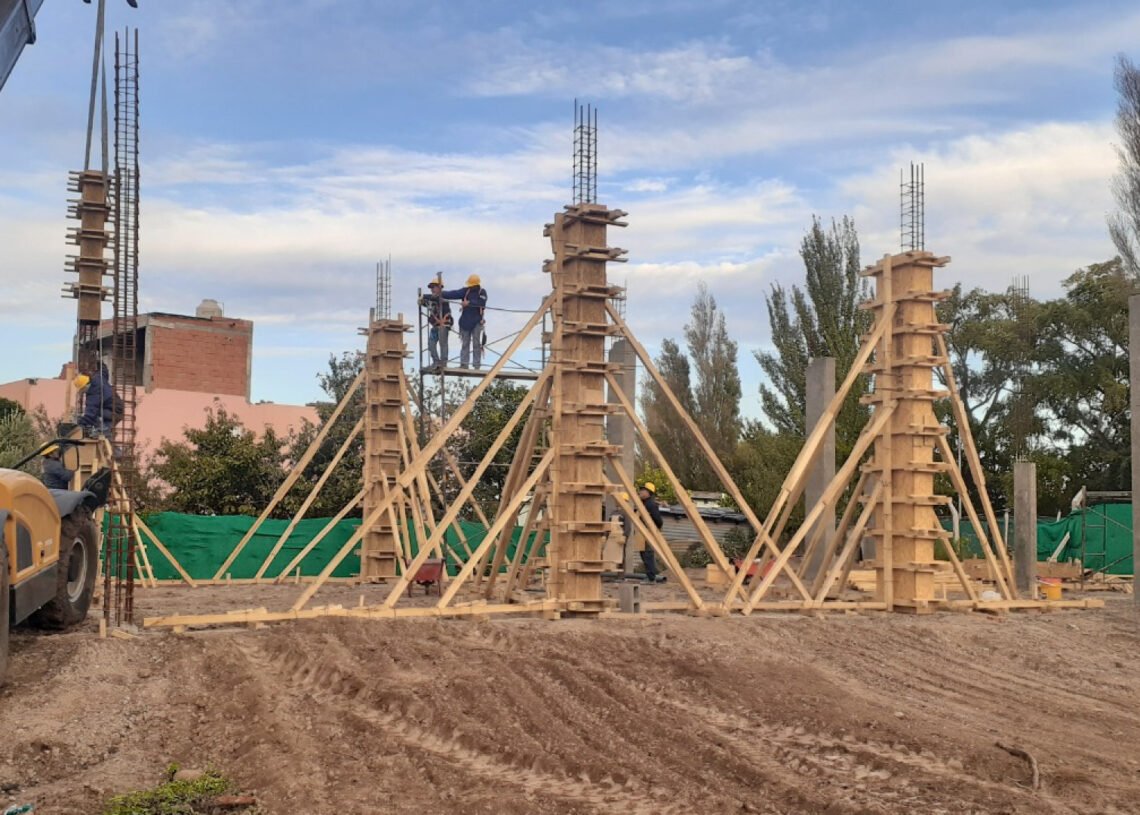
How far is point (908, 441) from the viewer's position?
17.4 metres

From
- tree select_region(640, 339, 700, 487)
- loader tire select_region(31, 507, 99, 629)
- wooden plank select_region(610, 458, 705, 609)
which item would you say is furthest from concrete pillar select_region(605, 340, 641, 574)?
tree select_region(640, 339, 700, 487)

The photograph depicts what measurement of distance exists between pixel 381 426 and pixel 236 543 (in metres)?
3.40

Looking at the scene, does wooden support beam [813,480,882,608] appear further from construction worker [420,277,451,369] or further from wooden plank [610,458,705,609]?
construction worker [420,277,451,369]

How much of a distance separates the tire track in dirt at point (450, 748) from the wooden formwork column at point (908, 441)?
9.13 meters

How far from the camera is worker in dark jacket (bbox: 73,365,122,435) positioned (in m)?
15.1

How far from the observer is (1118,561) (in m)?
27.9

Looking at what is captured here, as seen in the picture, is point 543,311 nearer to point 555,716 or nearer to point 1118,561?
point 555,716

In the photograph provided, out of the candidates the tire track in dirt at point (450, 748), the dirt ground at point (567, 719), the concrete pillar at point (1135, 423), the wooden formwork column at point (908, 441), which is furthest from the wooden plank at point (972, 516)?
the tire track in dirt at point (450, 748)

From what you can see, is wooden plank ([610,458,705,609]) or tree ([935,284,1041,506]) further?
tree ([935,284,1041,506])

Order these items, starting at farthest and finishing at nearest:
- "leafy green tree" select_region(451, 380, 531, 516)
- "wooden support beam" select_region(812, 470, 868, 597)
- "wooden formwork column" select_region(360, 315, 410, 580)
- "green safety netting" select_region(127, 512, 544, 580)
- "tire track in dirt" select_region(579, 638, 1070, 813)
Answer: "leafy green tree" select_region(451, 380, 531, 516) < "wooden formwork column" select_region(360, 315, 410, 580) < "green safety netting" select_region(127, 512, 544, 580) < "wooden support beam" select_region(812, 470, 868, 597) < "tire track in dirt" select_region(579, 638, 1070, 813)

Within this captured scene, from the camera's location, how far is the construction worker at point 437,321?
2359 centimetres

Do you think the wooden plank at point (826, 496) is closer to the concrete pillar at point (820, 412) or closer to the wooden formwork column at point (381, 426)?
the concrete pillar at point (820, 412)

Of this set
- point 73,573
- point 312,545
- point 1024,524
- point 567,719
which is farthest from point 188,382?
point 567,719

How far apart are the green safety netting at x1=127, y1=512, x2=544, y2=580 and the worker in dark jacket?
22.0 feet
